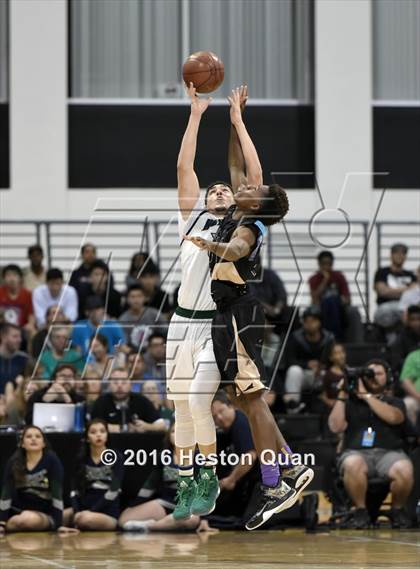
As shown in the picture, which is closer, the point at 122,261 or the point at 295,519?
the point at 295,519

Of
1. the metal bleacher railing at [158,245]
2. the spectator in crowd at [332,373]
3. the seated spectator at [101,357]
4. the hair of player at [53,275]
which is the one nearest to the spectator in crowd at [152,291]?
the hair of player at [53,275]

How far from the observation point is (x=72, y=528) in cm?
1325

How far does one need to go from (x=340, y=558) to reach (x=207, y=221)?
308 centimetres

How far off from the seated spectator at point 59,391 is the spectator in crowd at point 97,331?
112 cm

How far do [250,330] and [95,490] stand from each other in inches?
166

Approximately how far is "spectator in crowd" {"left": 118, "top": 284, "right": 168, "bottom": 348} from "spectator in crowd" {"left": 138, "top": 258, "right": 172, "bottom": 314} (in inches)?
3.8

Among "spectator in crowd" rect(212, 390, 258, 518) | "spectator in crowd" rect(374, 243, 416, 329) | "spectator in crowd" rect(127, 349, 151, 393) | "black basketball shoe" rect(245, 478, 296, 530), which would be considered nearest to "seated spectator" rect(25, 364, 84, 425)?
"spectator in crowd" rect(127, 349, 151, 393)

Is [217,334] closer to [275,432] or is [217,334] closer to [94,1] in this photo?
[275,432]

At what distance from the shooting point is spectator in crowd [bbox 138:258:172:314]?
16.6 m

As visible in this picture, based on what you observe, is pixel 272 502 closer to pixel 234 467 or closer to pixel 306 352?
pixel 234 467

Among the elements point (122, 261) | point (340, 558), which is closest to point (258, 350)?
point (340, 558)

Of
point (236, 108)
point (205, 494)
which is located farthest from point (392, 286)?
point (205, 494)

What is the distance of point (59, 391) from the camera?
13.8 meters

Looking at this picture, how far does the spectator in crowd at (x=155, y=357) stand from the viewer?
48.9ft
